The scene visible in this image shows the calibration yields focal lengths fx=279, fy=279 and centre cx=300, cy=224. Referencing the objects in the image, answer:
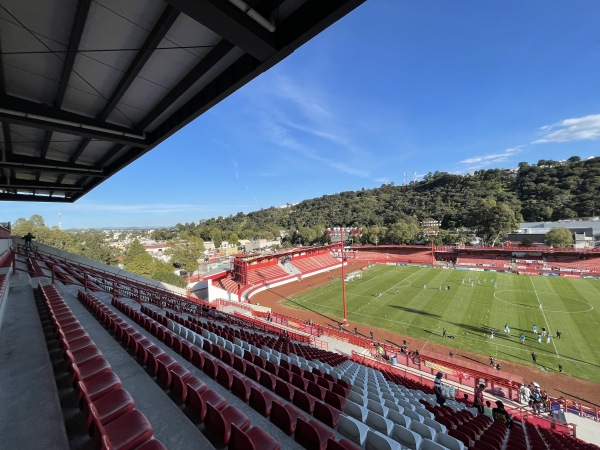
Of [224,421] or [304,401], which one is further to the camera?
[304,401]

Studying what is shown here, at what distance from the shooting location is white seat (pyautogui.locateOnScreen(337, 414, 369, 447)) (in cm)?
387

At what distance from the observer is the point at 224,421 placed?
3.14m

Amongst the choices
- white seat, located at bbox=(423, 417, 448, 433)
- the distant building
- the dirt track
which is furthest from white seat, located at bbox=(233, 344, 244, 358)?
the distant building

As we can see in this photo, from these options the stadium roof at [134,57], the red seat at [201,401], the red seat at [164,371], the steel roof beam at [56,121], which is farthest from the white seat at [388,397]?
the steel roof beam at [56,121]

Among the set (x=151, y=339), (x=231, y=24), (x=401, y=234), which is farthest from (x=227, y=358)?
(x=401, y=234)

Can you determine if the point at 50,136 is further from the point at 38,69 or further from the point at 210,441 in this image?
the point at 210,441

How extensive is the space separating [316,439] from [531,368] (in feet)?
68.0

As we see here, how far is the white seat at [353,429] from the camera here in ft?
12.7

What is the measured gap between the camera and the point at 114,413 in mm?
2877

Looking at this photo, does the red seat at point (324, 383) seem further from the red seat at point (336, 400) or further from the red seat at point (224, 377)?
the red seat at point (224, 377)

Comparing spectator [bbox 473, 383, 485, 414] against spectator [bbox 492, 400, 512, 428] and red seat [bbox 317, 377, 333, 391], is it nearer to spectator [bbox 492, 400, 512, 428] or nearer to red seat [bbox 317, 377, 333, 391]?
spectator [bbox 492, 400, 512, 428]

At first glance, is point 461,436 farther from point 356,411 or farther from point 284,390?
point 284,390

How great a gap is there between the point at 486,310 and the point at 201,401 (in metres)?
30.7

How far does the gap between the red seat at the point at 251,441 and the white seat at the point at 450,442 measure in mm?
3472
